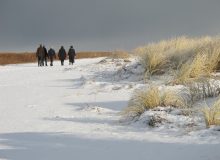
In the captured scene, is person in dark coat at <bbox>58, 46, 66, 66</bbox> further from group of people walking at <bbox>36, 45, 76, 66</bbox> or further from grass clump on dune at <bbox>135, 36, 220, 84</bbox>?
grass clump on dune at <bbox>135, 36, 220, 84</bbox>

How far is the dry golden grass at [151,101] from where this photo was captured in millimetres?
10477

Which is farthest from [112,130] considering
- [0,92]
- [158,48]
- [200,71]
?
[158,48]

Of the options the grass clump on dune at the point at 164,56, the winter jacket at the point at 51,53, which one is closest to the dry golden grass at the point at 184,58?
the grass clump on dune at the point at 164,56

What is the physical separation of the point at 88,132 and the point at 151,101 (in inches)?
68.1

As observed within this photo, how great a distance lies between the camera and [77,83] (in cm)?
1723

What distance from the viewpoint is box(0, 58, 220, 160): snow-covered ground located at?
7766 millimetres

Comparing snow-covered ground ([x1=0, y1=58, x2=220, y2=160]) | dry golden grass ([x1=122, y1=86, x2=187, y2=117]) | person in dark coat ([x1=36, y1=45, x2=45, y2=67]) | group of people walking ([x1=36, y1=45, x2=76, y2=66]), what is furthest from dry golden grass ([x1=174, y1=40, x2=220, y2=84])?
person in dark coat ([x1=36, y1=45, x2=45, y2=67])

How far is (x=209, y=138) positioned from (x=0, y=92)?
914cm

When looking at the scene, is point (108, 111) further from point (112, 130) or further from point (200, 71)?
point (200, 71)

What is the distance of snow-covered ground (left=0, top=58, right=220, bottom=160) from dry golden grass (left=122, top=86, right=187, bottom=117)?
0.32 metres

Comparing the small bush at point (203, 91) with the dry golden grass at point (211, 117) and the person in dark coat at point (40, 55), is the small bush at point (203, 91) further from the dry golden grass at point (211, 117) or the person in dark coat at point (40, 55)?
the person in dark coat at point (40, 55)

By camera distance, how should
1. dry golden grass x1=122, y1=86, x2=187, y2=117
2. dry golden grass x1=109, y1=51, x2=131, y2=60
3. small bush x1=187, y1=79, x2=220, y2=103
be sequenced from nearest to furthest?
dry golden grass x1=122, y1=86, x2=187, y2=117
small bush x1=187, y1=79, x2=220, y2=103
dry golden grass x1=109, y1=51, x2=131, y2=60

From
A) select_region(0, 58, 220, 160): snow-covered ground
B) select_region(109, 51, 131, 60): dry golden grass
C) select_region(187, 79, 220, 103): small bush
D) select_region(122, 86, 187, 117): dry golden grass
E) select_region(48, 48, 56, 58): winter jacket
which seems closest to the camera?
select_region(0, 58, 220, 160): snow-covered ground

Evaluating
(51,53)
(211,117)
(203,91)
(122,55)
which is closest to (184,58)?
(203,91)
